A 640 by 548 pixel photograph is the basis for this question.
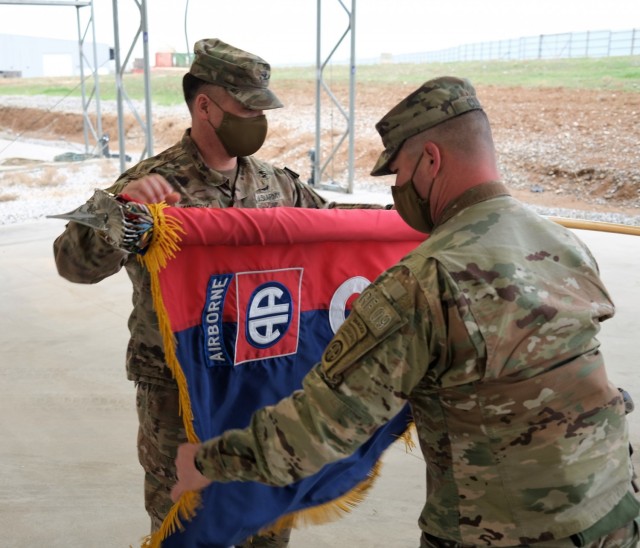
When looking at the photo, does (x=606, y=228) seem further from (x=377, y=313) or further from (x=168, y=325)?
(x=377, y=313)

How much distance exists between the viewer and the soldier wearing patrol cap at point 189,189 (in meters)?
1.88

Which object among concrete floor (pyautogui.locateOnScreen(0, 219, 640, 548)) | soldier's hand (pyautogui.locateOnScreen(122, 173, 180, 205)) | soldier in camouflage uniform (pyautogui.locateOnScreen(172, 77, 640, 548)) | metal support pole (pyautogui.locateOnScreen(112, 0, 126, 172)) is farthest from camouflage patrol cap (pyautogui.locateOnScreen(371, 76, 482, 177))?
metal support pole (pyautogui.locateOnScreen(112, 0, 126, 172))

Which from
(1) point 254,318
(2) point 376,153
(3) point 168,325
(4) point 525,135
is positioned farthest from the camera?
(4) point 525,135

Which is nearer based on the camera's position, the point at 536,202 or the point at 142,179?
the point at 142,179

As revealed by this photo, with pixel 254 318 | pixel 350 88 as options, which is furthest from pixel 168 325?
pixel 350 88

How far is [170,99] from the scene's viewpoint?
71.3 ft

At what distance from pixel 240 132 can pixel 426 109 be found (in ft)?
3.19

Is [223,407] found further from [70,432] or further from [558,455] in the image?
[70,432]

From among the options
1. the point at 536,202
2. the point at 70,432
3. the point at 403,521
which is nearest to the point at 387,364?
the point at 403,521

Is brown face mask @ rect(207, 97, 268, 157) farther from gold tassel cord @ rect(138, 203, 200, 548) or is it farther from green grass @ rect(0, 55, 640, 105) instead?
green grass @ rect(0, 55, 640, 105)

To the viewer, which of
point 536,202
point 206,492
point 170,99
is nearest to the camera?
point 206,492

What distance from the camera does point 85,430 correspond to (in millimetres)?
3600

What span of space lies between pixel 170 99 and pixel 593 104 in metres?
11.8

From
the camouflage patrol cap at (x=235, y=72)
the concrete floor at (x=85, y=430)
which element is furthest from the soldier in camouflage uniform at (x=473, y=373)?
the concrete floor at (x=85, y=430)
